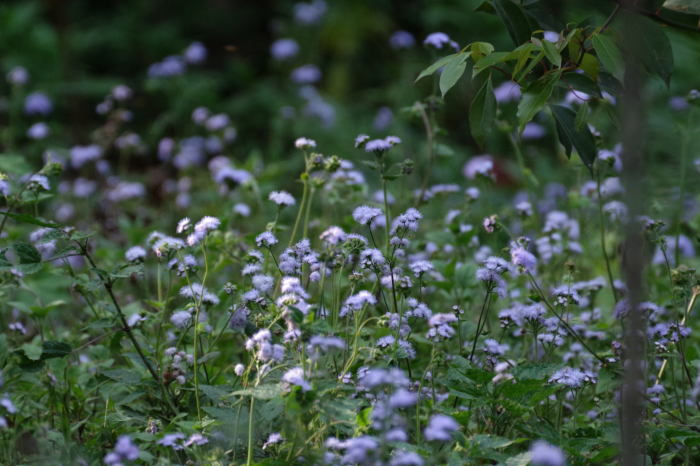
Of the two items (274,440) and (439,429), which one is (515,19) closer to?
(439,429)

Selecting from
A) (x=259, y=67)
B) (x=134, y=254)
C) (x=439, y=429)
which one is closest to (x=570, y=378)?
(x=439, y=429)

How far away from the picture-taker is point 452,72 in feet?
3.82

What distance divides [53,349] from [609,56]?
4.33ft

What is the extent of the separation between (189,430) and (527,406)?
0.67m

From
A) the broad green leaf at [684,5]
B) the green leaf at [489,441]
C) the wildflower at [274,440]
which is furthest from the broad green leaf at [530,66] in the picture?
the wildflower at [274,440]

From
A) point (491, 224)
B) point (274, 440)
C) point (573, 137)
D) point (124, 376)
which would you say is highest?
point (573, 137)

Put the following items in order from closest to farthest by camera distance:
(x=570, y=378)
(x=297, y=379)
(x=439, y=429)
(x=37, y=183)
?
(x=439, y=429) < (x=297, y=379) < (x=570, y=378) < (x=37, y=183)

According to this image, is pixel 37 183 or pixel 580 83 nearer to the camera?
pixel 580 83

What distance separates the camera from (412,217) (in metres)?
1.33

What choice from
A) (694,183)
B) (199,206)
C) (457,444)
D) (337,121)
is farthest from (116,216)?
(694,183)

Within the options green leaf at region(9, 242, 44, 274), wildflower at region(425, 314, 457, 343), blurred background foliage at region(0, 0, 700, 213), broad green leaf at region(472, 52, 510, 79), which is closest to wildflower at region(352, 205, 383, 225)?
wildflower at region(425, 314, 457, 343)

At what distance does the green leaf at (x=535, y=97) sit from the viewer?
3.77ft

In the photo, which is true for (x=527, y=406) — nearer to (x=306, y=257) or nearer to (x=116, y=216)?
(x=306, y=257)

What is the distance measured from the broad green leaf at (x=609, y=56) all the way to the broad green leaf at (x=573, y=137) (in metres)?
0.17
